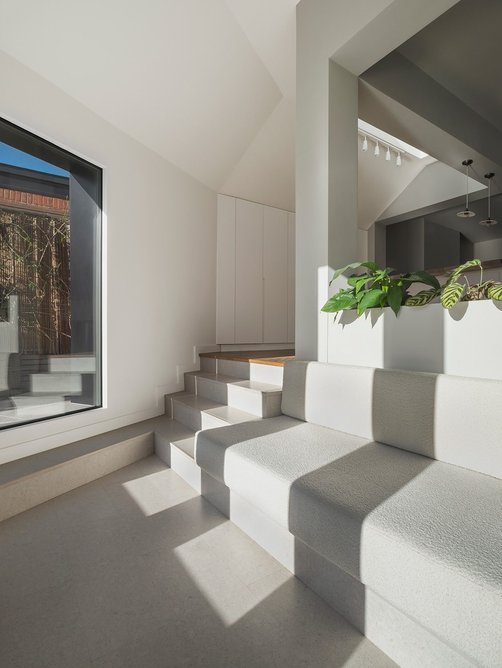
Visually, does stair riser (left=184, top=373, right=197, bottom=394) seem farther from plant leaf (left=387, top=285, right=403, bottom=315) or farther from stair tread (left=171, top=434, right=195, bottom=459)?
plant leaf (left=387, top=285, right=403, bottom=315)

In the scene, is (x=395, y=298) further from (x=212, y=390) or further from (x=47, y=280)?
(x=47, y=280)

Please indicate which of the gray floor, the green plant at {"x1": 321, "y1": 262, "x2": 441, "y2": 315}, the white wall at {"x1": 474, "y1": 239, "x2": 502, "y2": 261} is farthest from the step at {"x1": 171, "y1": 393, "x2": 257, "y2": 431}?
the white wall at {"x1": 474, "y1": 239, "x2": 502, "y2": 261}

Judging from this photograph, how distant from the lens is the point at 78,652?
1086mm

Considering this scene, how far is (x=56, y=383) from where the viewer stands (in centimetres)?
253

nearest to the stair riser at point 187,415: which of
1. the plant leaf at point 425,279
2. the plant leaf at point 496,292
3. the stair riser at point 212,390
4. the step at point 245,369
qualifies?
the stair riser at point 212,390

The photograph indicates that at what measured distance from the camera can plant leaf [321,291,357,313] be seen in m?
2.01

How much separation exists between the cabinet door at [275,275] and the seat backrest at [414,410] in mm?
2702

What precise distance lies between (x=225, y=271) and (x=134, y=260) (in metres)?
1.41

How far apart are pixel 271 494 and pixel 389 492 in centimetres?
45

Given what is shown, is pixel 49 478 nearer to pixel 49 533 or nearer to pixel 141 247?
pixel 49 533

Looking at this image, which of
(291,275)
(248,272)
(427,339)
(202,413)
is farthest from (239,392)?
(291,275)

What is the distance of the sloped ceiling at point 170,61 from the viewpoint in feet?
7.16

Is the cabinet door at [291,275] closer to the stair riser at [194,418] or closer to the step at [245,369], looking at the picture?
the step at [245,369]

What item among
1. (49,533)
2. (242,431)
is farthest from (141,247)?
(49,533)
